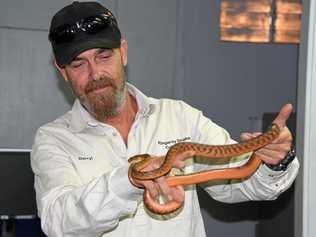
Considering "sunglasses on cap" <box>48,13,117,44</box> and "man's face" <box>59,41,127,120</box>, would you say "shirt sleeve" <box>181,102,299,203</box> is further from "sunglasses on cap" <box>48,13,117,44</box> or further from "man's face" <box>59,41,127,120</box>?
"sunglasses on cap" <box>48,13,117,44</box>

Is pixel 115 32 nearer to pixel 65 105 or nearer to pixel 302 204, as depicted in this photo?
pixel 302 204

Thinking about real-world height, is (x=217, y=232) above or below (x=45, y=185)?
below

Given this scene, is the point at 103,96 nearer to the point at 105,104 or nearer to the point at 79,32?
the point at 105,104

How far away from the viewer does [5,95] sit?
2.81 metres

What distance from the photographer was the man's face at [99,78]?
169 centimetres

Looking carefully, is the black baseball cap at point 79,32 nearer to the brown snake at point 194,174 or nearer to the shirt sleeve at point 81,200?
the shirt sleeve at point 81,200

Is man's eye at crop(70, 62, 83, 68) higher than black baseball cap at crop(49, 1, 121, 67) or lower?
lower

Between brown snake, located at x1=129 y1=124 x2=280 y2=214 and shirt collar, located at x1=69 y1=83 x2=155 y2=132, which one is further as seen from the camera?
shirt collar, located at x1=69 y1=83 x2=155 y2=132

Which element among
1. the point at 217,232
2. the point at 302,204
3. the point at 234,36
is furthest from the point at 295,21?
the point at 302,204

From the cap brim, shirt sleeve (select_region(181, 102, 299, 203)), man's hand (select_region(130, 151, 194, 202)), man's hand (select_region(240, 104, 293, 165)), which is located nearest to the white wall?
man's hand (select_region(240, 104, 293, 165))

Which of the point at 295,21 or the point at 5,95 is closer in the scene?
the point at 5,95

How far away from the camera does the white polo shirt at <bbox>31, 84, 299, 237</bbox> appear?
4.80 feet

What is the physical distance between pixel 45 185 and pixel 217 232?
1796 mm

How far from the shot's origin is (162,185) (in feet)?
3.73
